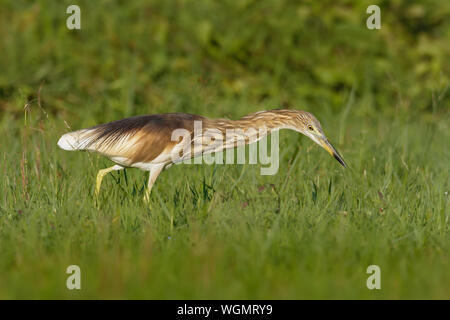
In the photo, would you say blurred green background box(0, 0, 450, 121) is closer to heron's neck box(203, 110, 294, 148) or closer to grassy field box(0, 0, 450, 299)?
grassy field box(0, 0, 450, 299)

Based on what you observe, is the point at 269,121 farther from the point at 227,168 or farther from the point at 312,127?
the point at 227,168

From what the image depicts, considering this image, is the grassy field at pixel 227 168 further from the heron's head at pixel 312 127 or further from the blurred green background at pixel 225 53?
the heron's head at pixel 312 127

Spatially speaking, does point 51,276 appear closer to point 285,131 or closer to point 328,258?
point 328,258

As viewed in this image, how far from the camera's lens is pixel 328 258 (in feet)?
15.8

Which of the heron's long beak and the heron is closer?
the heron

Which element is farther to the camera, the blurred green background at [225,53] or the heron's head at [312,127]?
the blurred green background at [225,53]

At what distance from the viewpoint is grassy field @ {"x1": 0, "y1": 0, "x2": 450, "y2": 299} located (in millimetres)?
4590

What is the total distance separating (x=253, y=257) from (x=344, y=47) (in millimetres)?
6700

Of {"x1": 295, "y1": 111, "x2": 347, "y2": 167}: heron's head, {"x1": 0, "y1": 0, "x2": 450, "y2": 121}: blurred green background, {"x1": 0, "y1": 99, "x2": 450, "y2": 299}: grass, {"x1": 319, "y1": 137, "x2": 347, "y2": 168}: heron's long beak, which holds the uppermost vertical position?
{"x1": 0, "y1": 0, "x2": 450, "y2": 121}: blurred green background

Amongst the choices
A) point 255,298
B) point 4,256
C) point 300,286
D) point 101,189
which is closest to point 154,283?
point 255,298

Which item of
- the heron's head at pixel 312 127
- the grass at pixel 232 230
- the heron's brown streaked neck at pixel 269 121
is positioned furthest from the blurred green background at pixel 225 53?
the heron's head at pixel 312 127

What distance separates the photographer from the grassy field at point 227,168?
459cm

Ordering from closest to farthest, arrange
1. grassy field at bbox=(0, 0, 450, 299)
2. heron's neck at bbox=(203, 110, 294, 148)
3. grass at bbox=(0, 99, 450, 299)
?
grass at bbox=(0, 99, 450, 299)
grassy field at bbox=(0, 0, 450, 299)
heron's neck at bbox=(203, 110, 294, 148)

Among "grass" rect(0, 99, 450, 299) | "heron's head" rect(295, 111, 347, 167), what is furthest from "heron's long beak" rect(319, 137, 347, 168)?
"grass" rect(0, 99, 450, 299)
